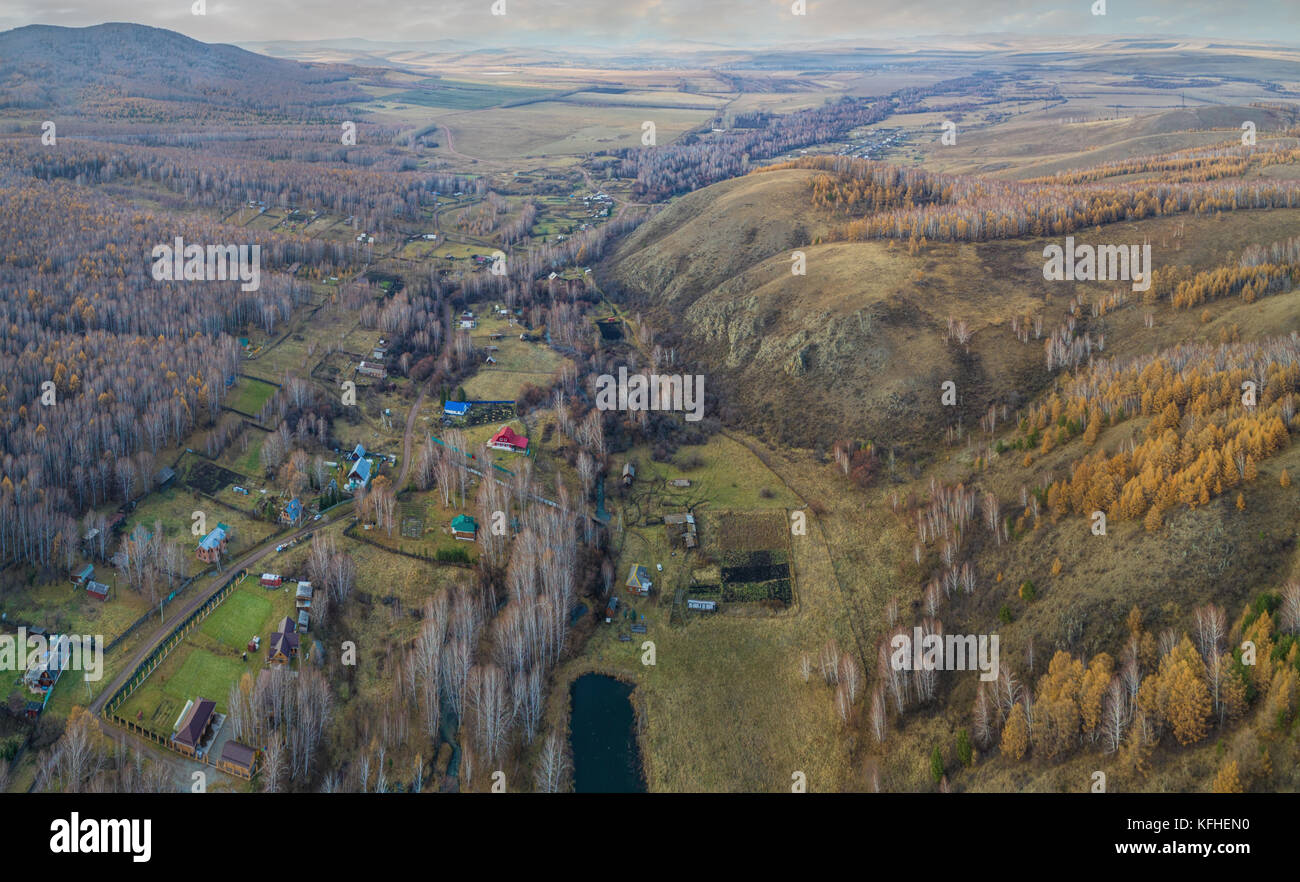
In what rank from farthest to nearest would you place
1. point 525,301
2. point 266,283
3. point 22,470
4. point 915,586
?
point 525,301 < point 266,283 < point 22,470 < point 915,586

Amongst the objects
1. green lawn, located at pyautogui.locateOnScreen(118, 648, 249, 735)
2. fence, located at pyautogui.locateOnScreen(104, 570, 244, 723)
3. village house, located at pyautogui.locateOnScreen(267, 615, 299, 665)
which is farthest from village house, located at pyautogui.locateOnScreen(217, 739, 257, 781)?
A: fence, located at pyautogui.locateOnScreen(104, 570, 244, 723)

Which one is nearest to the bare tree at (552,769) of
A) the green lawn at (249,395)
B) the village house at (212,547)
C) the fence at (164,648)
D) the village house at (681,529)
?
the village house at (681,529)

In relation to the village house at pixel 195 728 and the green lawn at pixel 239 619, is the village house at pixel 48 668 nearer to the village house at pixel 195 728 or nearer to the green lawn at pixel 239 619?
the green lawn at pixel 239 619

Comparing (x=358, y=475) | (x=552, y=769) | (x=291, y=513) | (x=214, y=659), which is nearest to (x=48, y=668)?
(x=214, y=659)

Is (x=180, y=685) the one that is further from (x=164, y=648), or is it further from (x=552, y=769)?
(x=552, y=769)

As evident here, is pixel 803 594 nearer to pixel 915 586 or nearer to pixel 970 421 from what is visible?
pixel 915 586

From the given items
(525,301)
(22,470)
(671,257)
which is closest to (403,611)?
(22,470)
